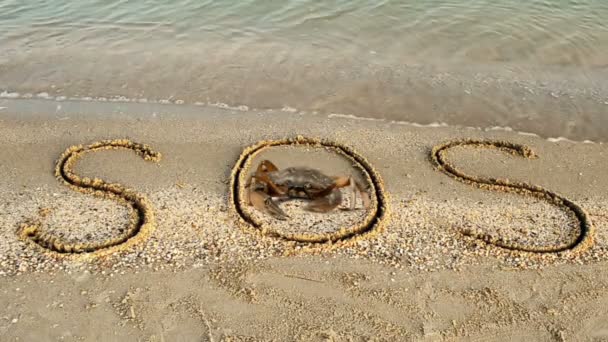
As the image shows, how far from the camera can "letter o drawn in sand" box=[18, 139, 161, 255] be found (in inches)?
225

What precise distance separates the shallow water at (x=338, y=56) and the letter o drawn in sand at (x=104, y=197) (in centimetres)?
209

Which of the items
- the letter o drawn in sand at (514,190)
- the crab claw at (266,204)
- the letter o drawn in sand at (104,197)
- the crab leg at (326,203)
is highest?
the letter o drawn in sand at (104,197)

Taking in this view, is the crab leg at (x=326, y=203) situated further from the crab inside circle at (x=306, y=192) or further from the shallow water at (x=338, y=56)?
the shallow water at (x=338, y=56)

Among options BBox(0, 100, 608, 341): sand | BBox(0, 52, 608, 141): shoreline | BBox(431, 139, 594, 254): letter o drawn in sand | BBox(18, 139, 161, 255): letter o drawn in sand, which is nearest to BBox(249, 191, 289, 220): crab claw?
BBox(0, 100, 608, 341): sand

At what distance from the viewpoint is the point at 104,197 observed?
6598 mm

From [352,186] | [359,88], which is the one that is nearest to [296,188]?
[352,186]

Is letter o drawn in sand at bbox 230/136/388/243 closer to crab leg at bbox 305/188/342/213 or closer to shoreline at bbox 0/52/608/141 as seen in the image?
crab leg at bbox 305/188/342/213

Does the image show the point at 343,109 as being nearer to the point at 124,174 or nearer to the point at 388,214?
the point at 388,214

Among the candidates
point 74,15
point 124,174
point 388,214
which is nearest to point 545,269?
point 388,214

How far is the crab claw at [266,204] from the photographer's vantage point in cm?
630

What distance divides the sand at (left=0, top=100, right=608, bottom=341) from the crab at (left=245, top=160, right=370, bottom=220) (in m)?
0.26

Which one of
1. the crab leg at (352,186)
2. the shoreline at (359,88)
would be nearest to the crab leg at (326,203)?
the crab leg at (352,186)

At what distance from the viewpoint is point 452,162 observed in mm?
7492

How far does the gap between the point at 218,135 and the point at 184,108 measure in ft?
4.38
